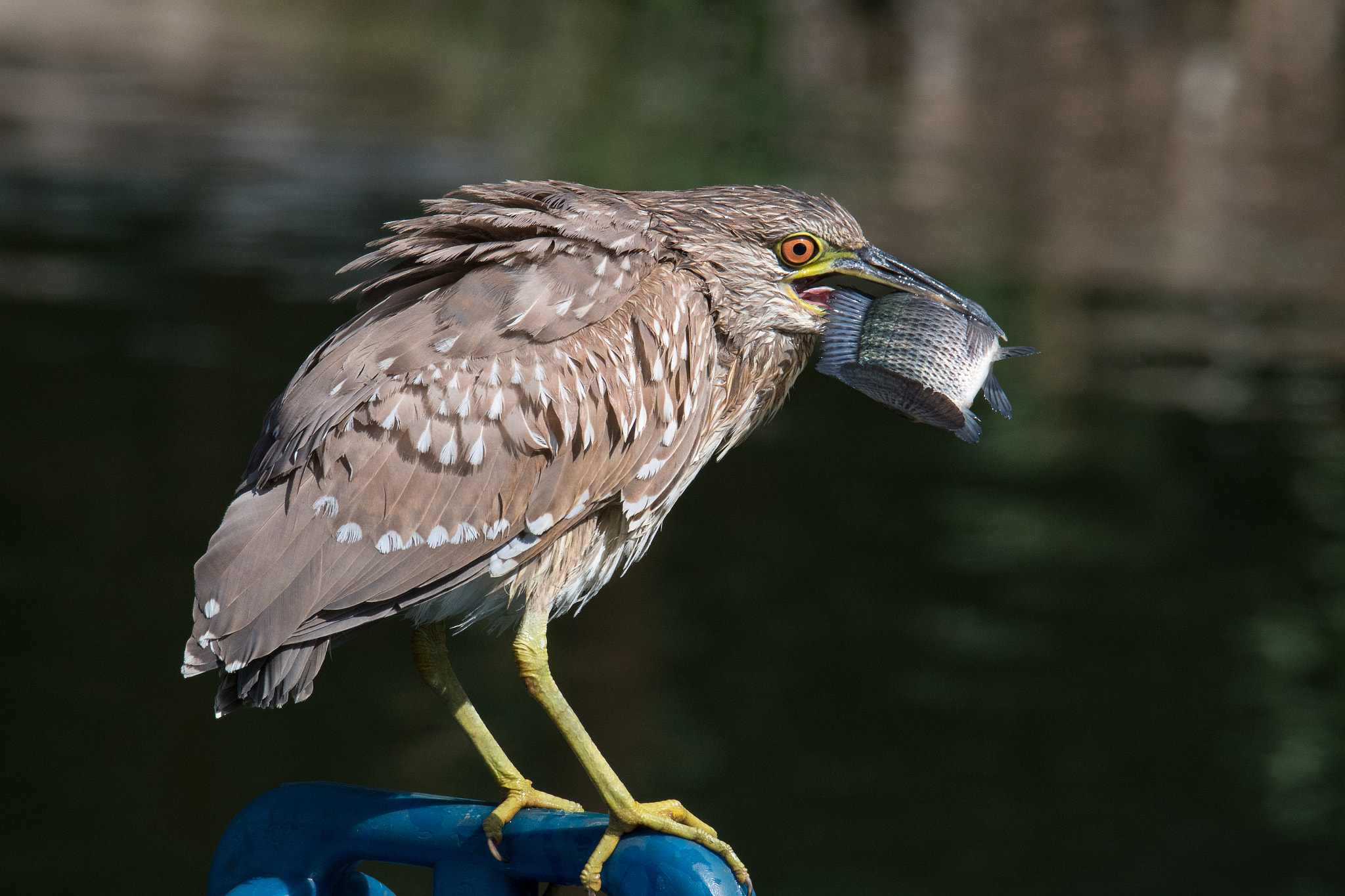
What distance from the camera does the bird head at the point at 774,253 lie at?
3.10m

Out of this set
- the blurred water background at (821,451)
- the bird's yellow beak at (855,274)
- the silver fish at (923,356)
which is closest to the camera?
the silver fish at (923,356)

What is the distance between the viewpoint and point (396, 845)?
2424 millimetres

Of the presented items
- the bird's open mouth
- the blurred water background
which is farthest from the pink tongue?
the blurred water background

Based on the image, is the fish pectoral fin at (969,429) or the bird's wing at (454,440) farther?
the fish pectoral fin at (969,429)

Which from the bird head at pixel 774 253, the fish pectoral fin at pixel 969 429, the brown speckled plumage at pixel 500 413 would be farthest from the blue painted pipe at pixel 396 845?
the bird head at pixel 774 253

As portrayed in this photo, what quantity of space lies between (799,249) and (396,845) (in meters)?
1.57

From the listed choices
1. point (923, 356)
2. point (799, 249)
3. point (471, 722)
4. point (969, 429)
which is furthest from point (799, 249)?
point (471, 722)

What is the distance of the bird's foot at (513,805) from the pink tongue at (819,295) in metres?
1.25

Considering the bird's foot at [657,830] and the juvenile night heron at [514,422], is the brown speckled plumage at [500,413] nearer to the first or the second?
the juvenile night heron at [514,422]

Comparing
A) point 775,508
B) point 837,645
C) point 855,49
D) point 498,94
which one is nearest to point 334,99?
point 498,94

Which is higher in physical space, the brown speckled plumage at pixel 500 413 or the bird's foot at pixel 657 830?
the brown speckled plumage at pixel 500 413

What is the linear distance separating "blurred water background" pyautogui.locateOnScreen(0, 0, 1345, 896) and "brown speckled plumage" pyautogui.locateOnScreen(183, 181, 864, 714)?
4.45 m

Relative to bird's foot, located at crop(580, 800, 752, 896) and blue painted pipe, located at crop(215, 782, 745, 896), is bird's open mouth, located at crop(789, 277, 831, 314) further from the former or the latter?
blue painted pipe, located at crop(215, 782, 745, 896)

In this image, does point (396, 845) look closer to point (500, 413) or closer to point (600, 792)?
point (600, 792)
